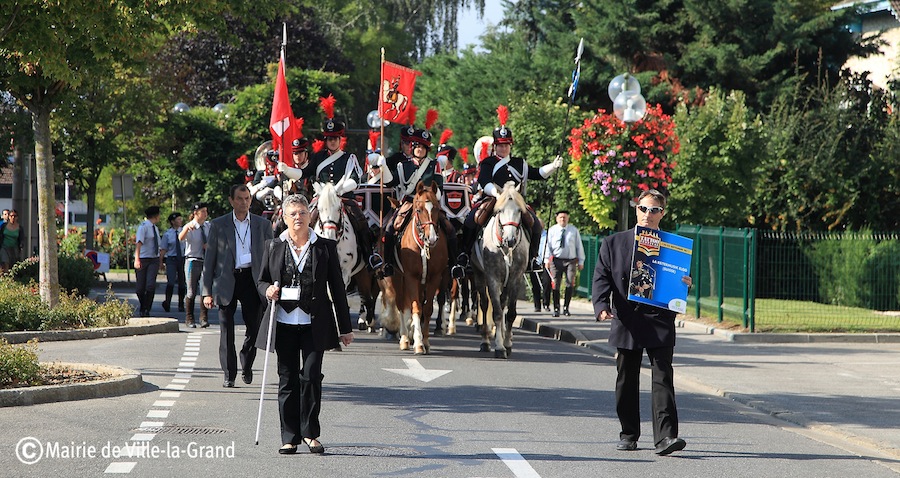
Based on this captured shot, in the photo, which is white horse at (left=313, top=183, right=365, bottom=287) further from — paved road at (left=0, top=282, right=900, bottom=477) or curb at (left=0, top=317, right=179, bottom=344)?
curb at (left=0, top=317, right=179, bottom=344)

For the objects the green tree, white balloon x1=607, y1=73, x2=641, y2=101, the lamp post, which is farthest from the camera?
the green tree

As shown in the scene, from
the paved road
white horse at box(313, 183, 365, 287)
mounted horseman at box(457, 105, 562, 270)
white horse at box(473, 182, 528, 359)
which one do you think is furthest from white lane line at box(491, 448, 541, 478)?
mounted horseman at box(457, 105, 562, 270)

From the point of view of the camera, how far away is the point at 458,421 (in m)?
11.0

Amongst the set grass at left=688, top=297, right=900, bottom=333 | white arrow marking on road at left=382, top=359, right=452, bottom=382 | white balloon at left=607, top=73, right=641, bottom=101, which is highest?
white balloon at left=607, top=73, right=641, bottom=101

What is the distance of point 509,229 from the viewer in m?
16.0

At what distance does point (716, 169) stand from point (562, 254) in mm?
5648

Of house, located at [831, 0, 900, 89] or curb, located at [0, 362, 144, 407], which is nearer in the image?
curb, located at [0, 362, 144, 407]

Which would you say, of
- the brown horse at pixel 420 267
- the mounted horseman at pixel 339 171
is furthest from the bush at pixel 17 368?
the mounted horseman at pixel 339 171

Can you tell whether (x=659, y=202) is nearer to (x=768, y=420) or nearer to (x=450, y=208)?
(x=768, y=420)

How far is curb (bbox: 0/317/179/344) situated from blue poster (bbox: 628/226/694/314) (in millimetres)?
9766

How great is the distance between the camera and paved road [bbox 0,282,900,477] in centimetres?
895

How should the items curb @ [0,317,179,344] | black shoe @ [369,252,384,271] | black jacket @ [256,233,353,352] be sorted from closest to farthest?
1. black jacket @ [256,233,353,352]
2. black shoe @ [369,252,384,271]
3. curb @ [0,317,179,344]

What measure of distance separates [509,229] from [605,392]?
3220 millimetres

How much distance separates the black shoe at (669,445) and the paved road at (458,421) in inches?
3.0
